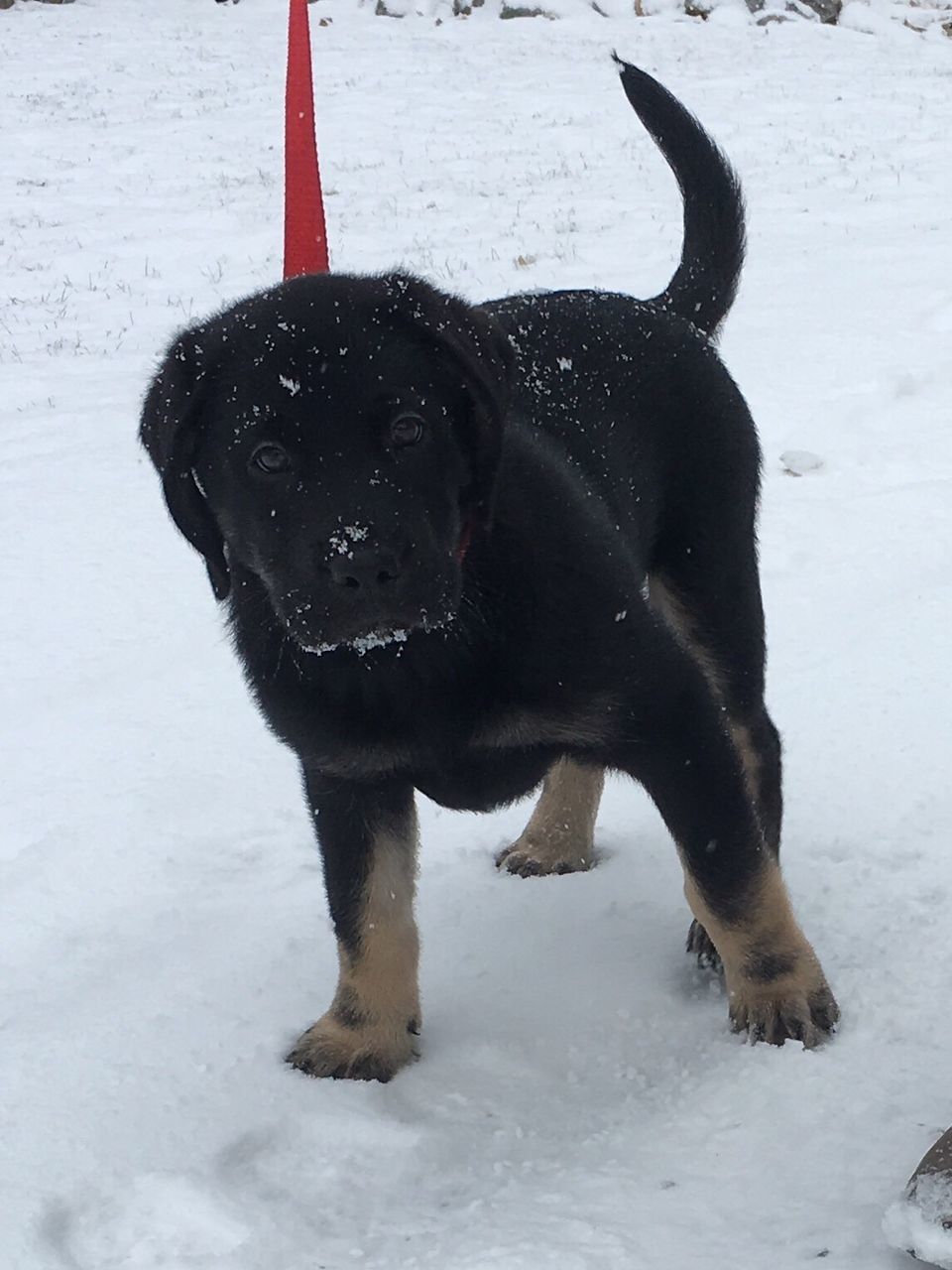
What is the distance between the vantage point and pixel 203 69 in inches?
746

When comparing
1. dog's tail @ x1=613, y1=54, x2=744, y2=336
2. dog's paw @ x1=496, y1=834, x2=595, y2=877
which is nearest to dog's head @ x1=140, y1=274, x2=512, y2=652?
dog's tail @ x1=613, y1=54, x2=744, y2=336

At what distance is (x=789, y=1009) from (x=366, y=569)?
3.82 feet

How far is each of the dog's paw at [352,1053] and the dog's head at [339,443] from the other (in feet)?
2.78

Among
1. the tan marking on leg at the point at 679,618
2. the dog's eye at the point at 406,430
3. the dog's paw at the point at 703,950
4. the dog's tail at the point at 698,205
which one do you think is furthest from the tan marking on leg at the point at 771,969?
the dog's tail at the point at 698,205

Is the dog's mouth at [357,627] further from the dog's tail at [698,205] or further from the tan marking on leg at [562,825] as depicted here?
the dog's tail at [698,205]

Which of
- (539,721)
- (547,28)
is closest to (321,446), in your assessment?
(539,721)

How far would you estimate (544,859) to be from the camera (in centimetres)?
336

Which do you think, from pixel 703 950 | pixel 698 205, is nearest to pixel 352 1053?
pixel 703 950

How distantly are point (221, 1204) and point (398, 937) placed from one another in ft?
2.11

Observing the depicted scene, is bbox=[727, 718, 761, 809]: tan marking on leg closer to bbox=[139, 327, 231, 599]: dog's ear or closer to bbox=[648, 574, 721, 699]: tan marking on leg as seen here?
bbox=[648, 574, 721, 699]: tan marking on leg

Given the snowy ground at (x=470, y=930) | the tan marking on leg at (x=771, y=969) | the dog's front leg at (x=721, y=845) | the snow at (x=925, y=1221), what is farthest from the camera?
the tan marking on leg at (x=771, y=969)

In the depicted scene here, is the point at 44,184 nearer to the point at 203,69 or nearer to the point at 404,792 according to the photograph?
the point at 203,69

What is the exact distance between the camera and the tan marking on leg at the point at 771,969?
2598mm

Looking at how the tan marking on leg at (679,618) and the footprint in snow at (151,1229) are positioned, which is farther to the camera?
the tan marking on leg at (679,618)
